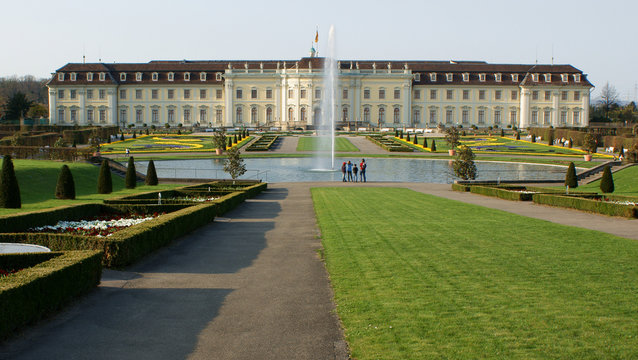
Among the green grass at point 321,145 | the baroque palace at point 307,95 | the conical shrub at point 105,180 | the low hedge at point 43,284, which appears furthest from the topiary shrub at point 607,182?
the baroque palace at point 307,95

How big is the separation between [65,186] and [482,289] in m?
17.2

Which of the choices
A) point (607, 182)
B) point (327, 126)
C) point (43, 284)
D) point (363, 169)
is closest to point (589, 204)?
point (607, 182)

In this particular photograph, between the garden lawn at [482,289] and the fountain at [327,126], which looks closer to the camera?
the garden lawn at [482,289]

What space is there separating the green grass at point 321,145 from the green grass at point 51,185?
28435 mm

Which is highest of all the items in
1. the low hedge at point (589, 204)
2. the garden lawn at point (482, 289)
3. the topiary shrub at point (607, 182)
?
the topiary shrub at point (607, 182)

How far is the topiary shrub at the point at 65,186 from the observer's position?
71.8 ft

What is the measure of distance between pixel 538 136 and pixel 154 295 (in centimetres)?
6591

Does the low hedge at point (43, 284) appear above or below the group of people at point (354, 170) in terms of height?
below

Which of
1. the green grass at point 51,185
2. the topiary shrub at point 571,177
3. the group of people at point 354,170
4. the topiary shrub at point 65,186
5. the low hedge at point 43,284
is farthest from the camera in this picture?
the group of people at point 354,170

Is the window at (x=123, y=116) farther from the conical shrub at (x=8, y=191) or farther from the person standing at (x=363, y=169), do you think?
the conical shrub at (x=8, y=191)

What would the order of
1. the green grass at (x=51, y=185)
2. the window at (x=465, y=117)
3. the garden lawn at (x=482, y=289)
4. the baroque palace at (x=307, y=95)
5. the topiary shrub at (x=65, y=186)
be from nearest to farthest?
the garden lawn at (x=482, y=289) → the green grass at (x=51, y=185) → the topiary shrub at (x=65, y=186) → the baroque palace at (x=307, y=95) → the window at (x=465, y=117)

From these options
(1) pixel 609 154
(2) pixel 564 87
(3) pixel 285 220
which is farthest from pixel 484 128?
(3) pixel 285 220

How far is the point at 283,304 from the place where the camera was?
8.58 m

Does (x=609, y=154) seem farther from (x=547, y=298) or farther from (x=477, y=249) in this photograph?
(x=547, y=298)
